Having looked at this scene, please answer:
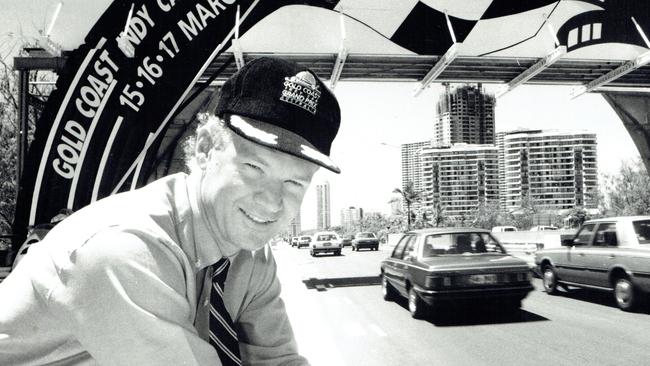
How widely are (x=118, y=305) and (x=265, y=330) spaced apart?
79cm

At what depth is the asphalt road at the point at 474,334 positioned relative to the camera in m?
5.27

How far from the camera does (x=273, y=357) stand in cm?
157

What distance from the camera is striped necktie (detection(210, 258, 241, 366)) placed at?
1333mm

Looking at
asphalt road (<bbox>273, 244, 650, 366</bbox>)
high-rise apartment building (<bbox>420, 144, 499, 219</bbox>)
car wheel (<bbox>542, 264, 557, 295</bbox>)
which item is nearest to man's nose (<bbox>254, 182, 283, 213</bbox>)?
asphalt road (<bbox>273, 244, 650, 366</bbox>)

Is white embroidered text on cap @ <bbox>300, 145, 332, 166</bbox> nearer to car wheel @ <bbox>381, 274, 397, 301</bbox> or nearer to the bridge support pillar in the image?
car wheel @ <bbox>381, 274, 397, 301</bbox>

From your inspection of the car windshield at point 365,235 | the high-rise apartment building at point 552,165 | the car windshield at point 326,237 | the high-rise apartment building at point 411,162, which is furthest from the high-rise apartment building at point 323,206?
the car windshield at point 326,237

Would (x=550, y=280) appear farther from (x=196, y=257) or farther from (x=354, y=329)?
(x=196, y=257)

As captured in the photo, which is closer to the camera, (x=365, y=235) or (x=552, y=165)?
A: (x=365, y=235)

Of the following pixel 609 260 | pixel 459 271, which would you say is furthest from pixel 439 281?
pixel 609 260

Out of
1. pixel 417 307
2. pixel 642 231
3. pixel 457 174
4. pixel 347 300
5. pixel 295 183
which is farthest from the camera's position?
pixel 457 174

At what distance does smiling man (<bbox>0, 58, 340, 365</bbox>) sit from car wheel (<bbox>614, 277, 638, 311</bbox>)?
8275 millimetres

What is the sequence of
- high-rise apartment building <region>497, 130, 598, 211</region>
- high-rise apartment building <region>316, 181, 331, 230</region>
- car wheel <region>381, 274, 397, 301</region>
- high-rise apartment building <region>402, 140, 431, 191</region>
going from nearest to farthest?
car wheel <region>381, 274, 397, 301</region> < high-rise apartment building <region>497, 130, 598, 211</region> < high-rise apartment building <region>316, 181, 331, 230</region> < high-rise apartment building <region>402, 140, 431, 191</region>

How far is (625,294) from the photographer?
8086 mm

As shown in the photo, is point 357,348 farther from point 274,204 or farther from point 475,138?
point 475,138
